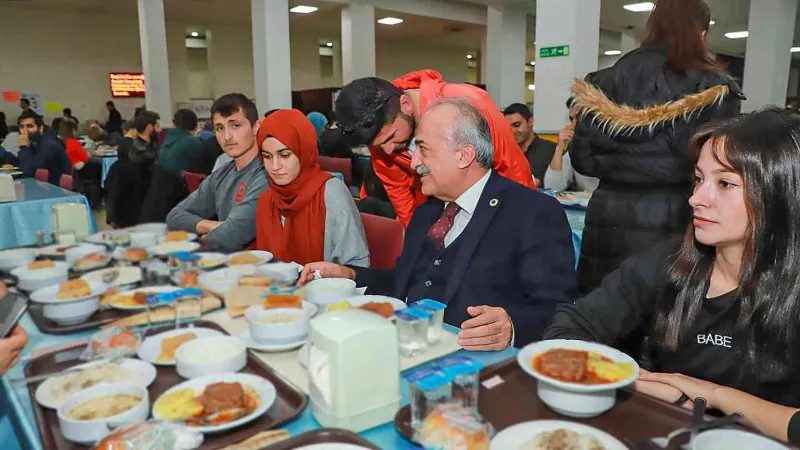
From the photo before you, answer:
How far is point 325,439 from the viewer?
92 centimetres

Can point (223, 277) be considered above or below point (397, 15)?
below

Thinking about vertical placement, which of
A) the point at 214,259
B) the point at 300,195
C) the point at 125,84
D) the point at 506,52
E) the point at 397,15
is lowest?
the point at 214,259

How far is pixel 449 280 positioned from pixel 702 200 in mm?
733

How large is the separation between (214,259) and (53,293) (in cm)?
60

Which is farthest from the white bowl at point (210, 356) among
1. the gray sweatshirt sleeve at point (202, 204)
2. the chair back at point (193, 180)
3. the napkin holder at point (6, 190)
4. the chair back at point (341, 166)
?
the chair back at point (341, 166)

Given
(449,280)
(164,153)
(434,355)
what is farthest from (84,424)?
(164,153)

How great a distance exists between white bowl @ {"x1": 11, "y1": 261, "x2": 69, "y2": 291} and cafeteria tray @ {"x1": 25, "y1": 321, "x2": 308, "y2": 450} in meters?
0.67

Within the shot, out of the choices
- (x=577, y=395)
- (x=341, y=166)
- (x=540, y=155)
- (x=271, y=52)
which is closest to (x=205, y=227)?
(x=577, y=395)

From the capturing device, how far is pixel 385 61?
16.6m

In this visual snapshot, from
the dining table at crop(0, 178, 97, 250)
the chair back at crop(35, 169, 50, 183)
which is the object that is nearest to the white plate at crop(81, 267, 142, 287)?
the dining table at crop(0, 178, 97, 250)

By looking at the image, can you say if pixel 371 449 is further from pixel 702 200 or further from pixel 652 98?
pixel 652 98

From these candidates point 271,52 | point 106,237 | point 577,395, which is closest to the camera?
point 577,395

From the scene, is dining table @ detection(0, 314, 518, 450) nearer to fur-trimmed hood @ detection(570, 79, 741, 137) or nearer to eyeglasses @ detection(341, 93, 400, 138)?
eyeglasses @ detection(341, 93, 400, 138)

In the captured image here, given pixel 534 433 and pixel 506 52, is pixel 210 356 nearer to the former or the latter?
pixel 534 433
